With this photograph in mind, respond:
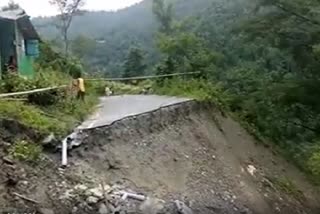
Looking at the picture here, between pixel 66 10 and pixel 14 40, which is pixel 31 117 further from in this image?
pixel 66 10

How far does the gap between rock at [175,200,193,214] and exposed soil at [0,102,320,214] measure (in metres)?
0.17

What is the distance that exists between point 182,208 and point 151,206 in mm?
466

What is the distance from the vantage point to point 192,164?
980 centimetres

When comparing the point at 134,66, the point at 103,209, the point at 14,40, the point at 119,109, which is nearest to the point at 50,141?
the point at 103,209

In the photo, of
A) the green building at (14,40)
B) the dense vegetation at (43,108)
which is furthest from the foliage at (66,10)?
the dense vegetation at (43,108)

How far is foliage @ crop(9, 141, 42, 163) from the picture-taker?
759cm

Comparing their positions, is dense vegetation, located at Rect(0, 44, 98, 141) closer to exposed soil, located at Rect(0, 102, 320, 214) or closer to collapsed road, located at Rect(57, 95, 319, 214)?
collapsed road, located at Rect(57, 95, 319, 214)

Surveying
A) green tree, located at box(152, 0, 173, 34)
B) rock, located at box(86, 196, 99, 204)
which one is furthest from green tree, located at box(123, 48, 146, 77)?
rock, located at box(86, 196, 99, 204)

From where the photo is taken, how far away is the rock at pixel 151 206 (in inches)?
299

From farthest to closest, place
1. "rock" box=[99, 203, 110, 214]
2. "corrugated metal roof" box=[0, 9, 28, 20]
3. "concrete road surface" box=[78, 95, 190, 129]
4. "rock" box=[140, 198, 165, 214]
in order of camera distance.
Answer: "corrugated metal roof" box=[0, 9, 28, 20] → "concrete road surface" box=[78, 95, 190, 129] → "rock" box=[140, 198, 165, 214] → "rock" box=[99, 203, 110, 214]

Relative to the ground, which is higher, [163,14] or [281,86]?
[281,86]

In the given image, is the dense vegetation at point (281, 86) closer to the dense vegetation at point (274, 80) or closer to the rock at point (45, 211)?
the dense vegetation at point (274, 80)

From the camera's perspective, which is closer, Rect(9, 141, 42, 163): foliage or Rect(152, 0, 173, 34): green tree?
Rect(9, 141, 42, 163): foliage

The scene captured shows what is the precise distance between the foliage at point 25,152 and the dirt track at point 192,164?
1.53ft
